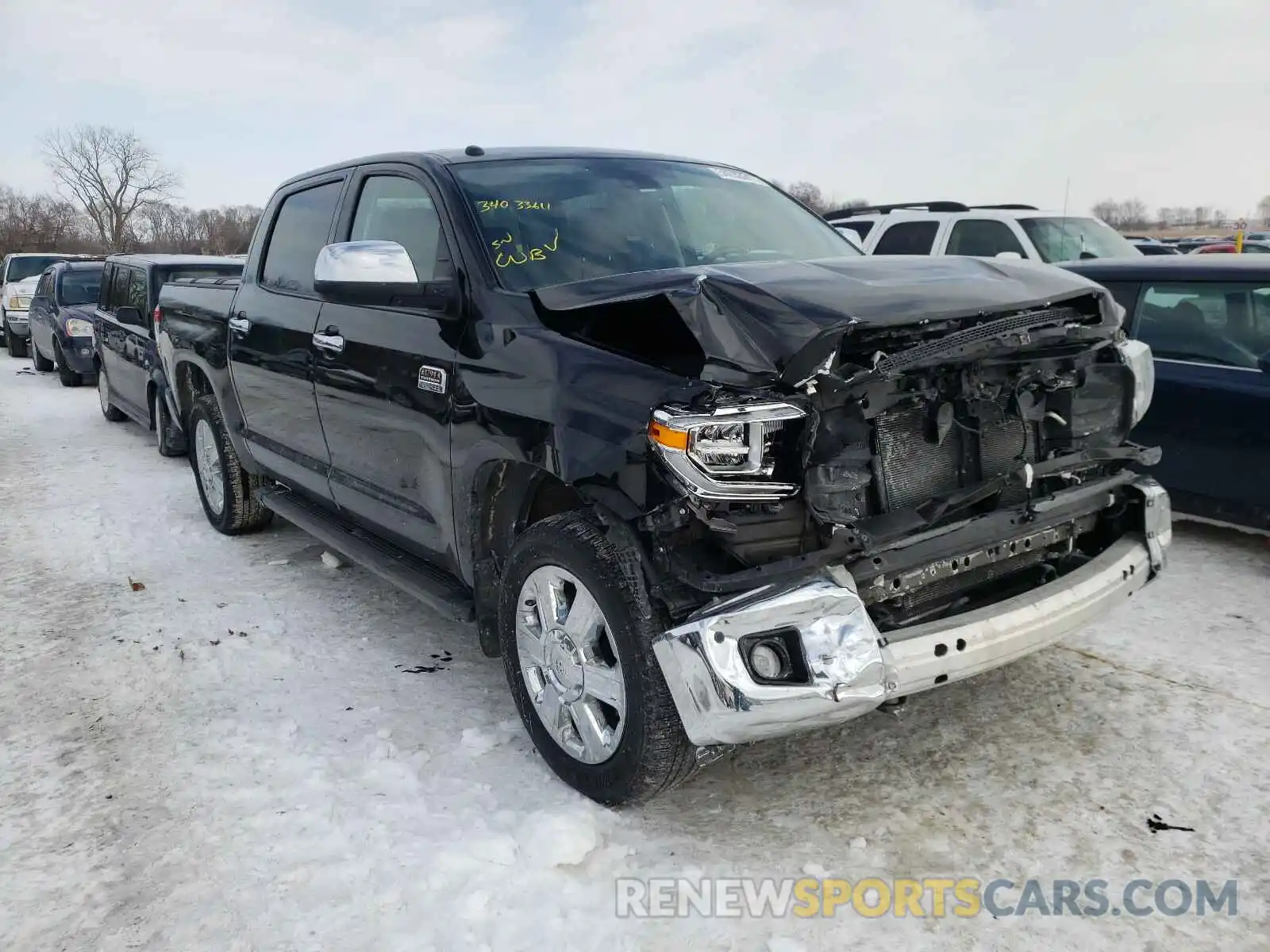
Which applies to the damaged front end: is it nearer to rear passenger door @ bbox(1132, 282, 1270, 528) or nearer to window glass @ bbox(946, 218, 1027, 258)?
rear passenger door @ bbox(1132, 282, 1270, 528)

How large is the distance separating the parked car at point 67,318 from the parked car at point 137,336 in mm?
2937

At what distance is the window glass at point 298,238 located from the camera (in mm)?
4441

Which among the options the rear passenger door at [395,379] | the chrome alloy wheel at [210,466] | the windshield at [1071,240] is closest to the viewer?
the rear passenger door at [395,379]

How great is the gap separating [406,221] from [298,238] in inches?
45.8

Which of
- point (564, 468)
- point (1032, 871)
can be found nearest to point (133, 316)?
point (564, 468)

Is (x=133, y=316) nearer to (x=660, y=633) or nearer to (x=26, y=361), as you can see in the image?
(x=660, y=633)

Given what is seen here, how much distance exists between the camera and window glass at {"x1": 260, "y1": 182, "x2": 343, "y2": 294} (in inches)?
175

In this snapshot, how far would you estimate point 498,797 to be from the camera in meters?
2.97

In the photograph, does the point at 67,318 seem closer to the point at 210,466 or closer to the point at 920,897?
the point at 210,466

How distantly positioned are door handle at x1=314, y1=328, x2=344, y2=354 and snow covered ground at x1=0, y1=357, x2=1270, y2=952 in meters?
1.26

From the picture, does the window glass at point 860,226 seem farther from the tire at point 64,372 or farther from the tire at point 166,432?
the tire at point 64,372

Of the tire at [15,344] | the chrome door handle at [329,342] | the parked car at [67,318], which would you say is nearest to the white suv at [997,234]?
the chrome door handle at [329,342]

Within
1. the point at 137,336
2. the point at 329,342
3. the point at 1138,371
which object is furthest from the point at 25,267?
the point at 1138,371

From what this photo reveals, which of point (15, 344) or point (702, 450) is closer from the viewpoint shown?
point (702, 450)
